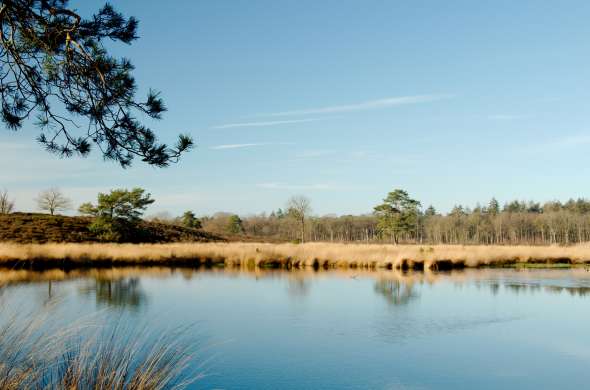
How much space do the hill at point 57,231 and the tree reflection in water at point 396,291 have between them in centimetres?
2474

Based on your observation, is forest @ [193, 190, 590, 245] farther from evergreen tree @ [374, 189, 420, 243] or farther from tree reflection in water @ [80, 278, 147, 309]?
tree reflection in water @ [80, 278, 147, 309]

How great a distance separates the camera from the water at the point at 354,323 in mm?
6961

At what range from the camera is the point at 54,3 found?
5270mm

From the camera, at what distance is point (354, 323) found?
1034 cm

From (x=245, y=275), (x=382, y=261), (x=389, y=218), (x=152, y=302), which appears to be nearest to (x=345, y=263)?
(x=382, y=261)

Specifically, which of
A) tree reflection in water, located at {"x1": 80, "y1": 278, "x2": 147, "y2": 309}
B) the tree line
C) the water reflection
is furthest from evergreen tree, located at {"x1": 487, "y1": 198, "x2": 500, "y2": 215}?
tree reflection in water, located at {"x1": 80, "y1": 278, "x2": 147, "y2": 309}

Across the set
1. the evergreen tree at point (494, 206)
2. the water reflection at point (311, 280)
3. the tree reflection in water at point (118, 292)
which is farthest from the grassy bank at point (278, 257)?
the evergreen tree at point (494, 206)

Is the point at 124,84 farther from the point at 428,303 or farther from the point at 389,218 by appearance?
the point at 389,218

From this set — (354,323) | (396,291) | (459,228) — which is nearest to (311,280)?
(396,291)

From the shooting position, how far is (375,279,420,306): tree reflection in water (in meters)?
13.2

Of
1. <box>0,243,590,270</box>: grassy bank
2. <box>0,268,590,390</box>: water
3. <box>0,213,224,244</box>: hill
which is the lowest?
<box>0,268,590,390</box>: water

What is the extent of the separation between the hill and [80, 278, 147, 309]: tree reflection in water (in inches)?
766

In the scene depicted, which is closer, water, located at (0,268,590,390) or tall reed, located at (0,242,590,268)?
water, located at (0,268,590,390)

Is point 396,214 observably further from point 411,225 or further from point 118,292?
point 118,292
